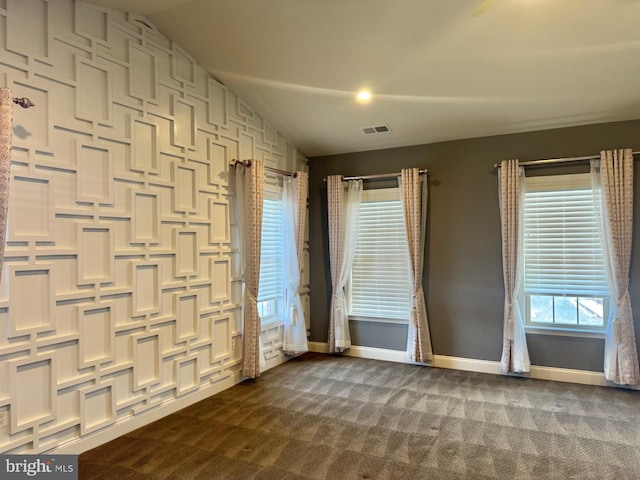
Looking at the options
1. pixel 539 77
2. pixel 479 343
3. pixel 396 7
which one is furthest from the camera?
pixel 479 343

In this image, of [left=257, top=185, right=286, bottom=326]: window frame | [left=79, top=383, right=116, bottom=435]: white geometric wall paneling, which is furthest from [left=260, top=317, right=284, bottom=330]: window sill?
[left=79, top=383, right=116, bottom=435]: white geometric wall paneling

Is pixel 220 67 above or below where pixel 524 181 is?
above

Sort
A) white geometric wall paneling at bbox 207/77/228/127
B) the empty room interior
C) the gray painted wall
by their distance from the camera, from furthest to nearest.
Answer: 1. the gray painted wall
2. white geometric wall paneling at bbox 207/77/228/127
3. the empty room interior

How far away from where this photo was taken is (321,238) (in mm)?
5336

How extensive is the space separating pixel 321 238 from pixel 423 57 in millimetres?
2636

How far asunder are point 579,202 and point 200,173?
146 inches

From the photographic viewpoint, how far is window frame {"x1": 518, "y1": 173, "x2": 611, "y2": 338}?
4.02 m

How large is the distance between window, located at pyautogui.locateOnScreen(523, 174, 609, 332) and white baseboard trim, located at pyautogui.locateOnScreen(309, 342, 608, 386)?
0.45m

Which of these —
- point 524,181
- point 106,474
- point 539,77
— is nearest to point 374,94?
point 539,77

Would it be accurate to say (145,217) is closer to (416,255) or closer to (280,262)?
(280,262)

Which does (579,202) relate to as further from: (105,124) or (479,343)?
(105,124)

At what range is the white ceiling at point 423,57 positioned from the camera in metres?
2.86

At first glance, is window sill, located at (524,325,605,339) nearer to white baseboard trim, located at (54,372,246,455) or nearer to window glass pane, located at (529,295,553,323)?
window glass pane, located at (529,295,553,323)

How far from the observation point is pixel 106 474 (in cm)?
250
